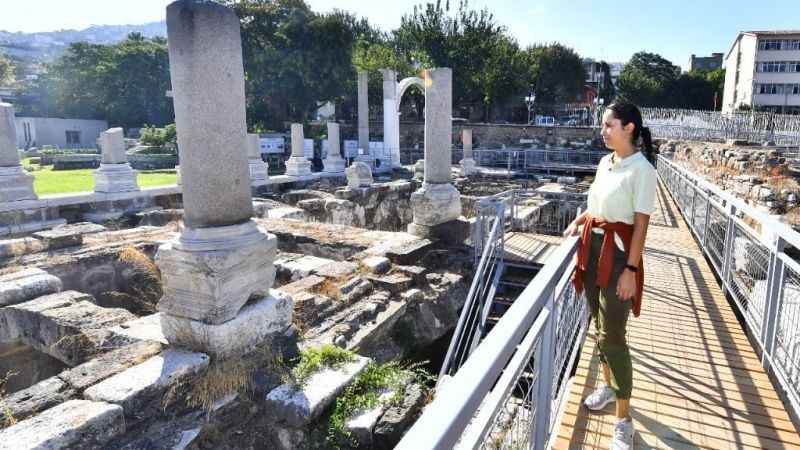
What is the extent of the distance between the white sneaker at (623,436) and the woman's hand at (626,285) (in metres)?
0.70

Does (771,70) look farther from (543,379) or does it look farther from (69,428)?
(69,428)

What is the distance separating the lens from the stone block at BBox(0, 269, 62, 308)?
182 inches

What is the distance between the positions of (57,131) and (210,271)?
4269cm

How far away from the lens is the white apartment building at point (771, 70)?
1762 inches

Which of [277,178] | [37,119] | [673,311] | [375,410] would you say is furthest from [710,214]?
[37,119]

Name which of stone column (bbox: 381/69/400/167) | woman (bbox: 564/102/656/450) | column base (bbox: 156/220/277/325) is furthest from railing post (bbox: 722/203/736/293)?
stone column (bbox: 381/69/400/167)

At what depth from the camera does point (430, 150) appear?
329 inches

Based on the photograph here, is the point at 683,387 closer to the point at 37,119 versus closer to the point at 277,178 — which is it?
the point at 277,178

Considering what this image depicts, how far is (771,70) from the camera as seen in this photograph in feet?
150

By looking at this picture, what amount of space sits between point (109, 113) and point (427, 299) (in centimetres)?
4290

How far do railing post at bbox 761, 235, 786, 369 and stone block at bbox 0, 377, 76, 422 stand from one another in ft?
15.5

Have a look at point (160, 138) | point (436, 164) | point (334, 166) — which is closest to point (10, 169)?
point (436, 164)

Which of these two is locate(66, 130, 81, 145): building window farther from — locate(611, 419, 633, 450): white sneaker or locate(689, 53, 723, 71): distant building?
locate(689, 53, 723, 71): distant building

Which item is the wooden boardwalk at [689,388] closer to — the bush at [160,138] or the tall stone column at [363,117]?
the tall stone column at [363,117]
